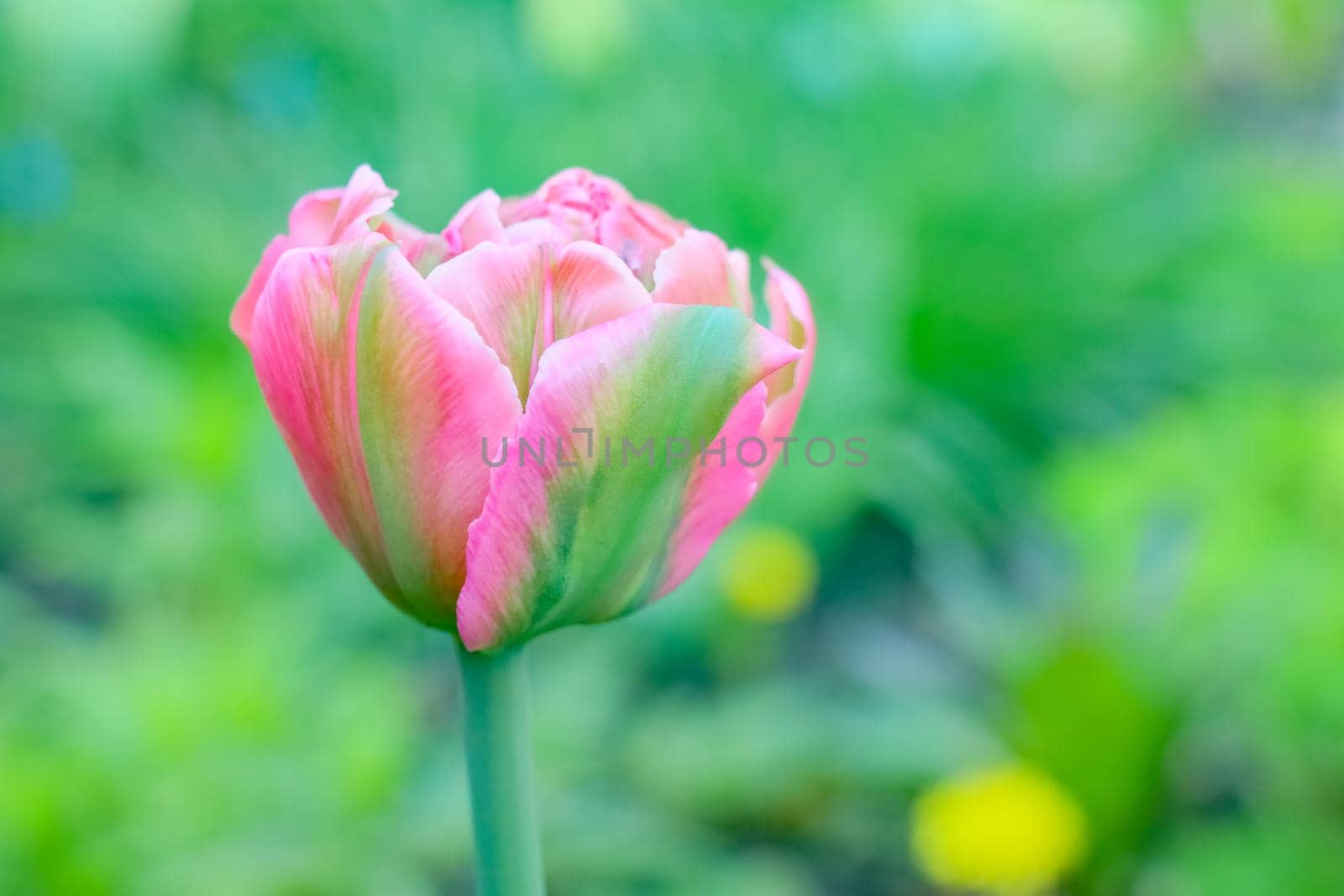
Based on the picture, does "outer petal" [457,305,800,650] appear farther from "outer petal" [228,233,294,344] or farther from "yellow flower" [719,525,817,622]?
"yellow flower" [719,525,817,622]

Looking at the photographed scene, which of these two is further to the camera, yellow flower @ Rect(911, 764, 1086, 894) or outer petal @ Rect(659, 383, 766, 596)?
yellow flower @ Rect(911, 764, 1086, 894)

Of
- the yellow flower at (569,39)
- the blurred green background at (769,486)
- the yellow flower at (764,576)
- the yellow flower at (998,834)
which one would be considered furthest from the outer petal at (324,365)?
the yellow flower at (569,39)

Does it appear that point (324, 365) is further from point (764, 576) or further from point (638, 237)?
point (764, 576)

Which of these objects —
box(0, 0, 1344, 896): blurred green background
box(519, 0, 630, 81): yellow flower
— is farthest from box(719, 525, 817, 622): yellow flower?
box(519, 0, 630, 81): yellow flower

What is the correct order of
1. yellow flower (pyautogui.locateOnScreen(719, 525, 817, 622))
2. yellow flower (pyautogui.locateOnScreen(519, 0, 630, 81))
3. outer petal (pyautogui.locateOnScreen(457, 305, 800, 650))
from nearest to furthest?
outer petal (pyautogui.locateOnScreen(457, 305, 800, 650)), yellow flower (pyautogui.locateOnScreen(719, 525, 817, 622)), yellow flower (pyautogui.locateOnScreen(519, 0, 630, 81))

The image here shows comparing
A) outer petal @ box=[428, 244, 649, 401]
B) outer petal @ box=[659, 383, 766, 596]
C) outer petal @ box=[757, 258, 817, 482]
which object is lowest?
outer petal @ box=[659, 383, 766, 596]

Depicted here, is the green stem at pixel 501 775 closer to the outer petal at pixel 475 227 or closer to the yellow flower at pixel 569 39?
the outer petal at pixel 475 227

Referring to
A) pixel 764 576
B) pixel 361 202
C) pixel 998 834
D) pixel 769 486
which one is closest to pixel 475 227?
pixel 361 202
